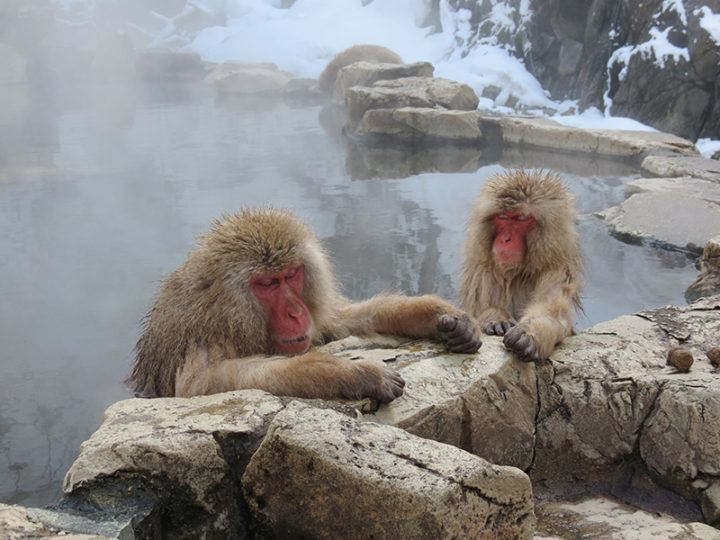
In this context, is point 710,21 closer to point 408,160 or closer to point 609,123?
point 609,123

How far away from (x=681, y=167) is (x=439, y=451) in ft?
22.4

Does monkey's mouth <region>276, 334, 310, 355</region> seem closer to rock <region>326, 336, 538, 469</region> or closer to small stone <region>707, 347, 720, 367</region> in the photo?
rock <region>326, 336, 538, 469</region>

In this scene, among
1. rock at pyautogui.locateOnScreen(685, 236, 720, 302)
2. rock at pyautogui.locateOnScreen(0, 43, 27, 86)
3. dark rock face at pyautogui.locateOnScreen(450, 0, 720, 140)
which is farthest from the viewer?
rock at pyautogui.locateOnScreen(0, 43, 27, 86)

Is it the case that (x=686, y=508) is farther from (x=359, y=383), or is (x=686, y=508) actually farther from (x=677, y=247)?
(x=677, y=247)

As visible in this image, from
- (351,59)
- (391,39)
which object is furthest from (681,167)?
(391,39)

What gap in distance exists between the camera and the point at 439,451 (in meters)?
2.25

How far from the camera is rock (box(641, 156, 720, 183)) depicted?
8.05 m

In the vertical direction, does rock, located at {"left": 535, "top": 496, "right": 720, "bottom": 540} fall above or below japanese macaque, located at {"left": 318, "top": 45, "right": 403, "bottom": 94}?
below

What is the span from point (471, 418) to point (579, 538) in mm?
510

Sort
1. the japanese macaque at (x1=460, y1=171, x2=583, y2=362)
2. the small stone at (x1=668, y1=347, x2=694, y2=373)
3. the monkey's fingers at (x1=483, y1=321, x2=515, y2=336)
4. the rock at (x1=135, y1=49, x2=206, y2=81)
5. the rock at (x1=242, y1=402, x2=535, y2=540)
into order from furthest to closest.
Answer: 1. the rock at (x1=135, y1=49, x2=206, y2=81)
2. the japanese macaque at (x1=460, y1=171, x2=583, y2=362)
3. the monkey's fingers at (x1=483, y1=321, x2=515, y2=336)
4. the small stone at (x1=668, y1=347, x2=694, y2=373)
5. the rock at (x1=242, y1=402, x2=535, y2=540)


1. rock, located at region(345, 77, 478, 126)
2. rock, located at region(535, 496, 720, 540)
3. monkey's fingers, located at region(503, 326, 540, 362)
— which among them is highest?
rock, located at region(345, 77, 478, 126)

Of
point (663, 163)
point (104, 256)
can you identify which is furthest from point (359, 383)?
point (663, 163)

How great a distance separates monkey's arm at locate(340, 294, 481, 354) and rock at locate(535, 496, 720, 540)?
638 mm

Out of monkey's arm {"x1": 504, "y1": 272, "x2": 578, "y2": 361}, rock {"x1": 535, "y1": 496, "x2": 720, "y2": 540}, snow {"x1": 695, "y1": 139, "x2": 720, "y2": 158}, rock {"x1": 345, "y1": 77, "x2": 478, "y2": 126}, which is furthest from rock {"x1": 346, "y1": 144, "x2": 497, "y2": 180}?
rock {"x1": 535, "y1": 496, "x2": 720, "y2": 540}
